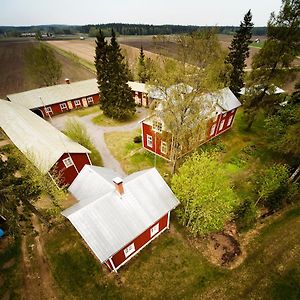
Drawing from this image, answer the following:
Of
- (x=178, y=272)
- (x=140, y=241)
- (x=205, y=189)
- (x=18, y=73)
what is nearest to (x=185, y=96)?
(x=205, y=189)

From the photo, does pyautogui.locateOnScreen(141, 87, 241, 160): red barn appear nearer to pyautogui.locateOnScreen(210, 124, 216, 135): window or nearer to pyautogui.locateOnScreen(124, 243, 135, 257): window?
pyautogui.locateOnScreen(210, 124, 216, 135): window

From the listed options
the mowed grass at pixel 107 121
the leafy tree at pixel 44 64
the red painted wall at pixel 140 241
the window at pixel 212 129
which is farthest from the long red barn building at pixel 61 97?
the red painted wall at pixel 140 241

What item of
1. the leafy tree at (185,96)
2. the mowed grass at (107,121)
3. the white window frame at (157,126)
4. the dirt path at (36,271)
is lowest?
the mowed grass at (107,121)

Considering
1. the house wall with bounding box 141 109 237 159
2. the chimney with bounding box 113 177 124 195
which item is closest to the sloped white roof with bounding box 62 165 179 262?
the chimney with bounding box 113 177 124 195

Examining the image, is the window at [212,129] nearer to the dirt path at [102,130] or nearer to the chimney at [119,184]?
the dirt path at [102,130]

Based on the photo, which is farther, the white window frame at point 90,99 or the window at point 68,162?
the white window frame at point 90,99

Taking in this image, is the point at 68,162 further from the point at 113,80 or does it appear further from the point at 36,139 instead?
the point at 113,80
